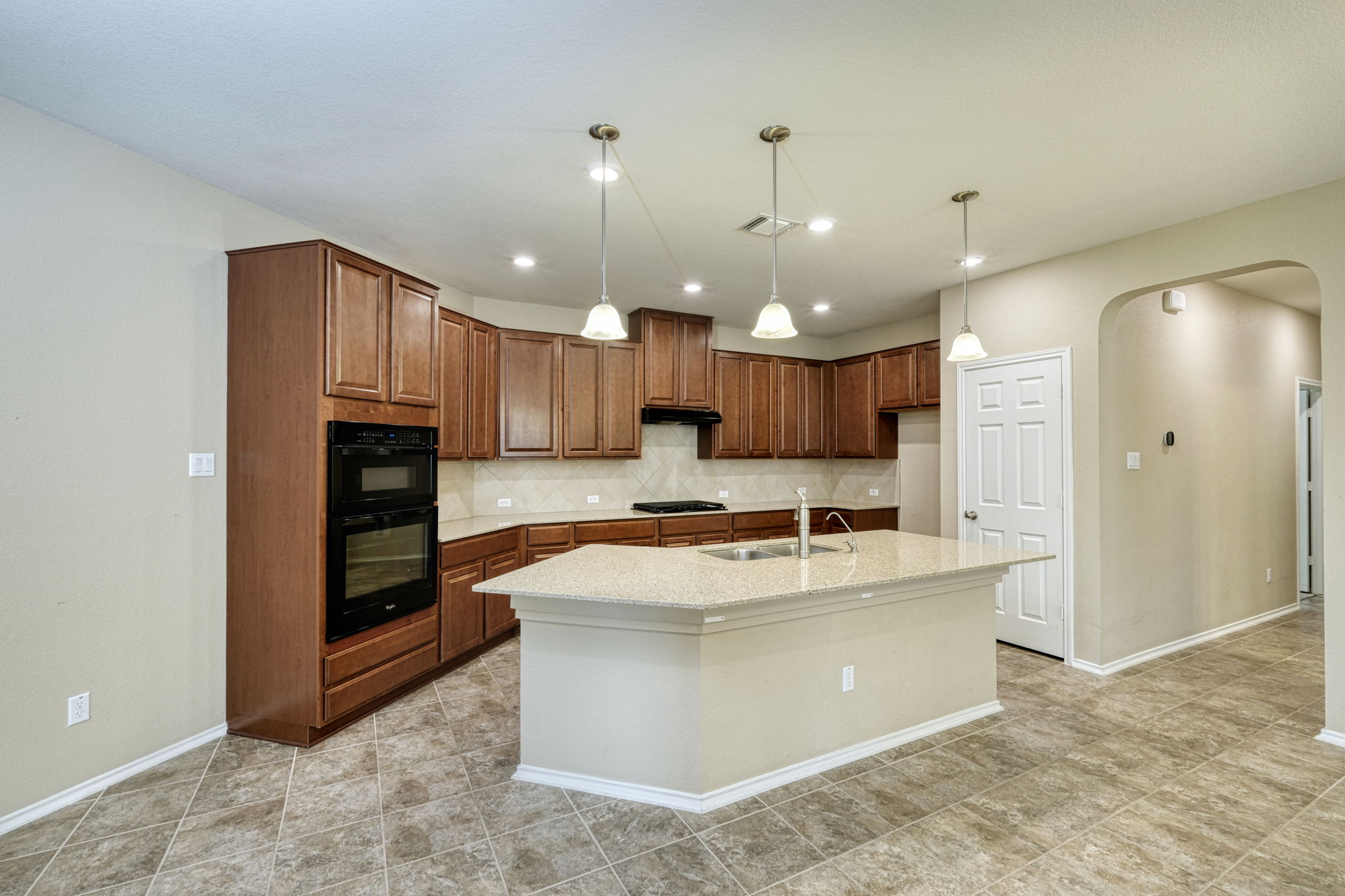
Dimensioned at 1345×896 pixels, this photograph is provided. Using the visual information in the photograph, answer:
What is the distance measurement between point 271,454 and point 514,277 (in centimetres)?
207

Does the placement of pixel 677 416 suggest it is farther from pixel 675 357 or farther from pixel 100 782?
pixel 100 782

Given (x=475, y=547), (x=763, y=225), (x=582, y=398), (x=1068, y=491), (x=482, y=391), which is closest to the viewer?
(x=763, y=225)

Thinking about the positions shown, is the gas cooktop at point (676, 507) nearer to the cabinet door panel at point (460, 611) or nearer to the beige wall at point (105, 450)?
the cabinet door panel at point (460, 611)

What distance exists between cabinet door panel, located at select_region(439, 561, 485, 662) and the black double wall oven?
18 cm

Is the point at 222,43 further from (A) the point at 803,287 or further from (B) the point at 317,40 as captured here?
(A) the point at 803,287

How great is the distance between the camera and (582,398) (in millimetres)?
4887

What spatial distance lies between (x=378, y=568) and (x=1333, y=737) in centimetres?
457

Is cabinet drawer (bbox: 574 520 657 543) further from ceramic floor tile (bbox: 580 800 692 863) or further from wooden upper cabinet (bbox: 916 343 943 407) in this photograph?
wooden upper cabinet (bbox: 916 343 943 407)

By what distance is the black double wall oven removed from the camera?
9.05 feet

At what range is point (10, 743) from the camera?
83.0 inches

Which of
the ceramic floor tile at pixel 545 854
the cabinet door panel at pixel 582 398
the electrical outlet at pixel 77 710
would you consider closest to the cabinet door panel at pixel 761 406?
the cabinet door panel at pixel 582 398

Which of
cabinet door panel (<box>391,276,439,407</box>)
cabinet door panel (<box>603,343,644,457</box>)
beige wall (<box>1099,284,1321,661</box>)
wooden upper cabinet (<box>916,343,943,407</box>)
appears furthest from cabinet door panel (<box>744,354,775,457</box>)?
cabinet door panel (<box>391,276,439,407</box>)

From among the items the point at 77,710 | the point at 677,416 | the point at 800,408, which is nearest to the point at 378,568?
the point at 77,710

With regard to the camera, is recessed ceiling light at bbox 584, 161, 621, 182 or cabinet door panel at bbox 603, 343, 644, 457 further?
cabinet door panel at bbox 603, 343, 644, 457
